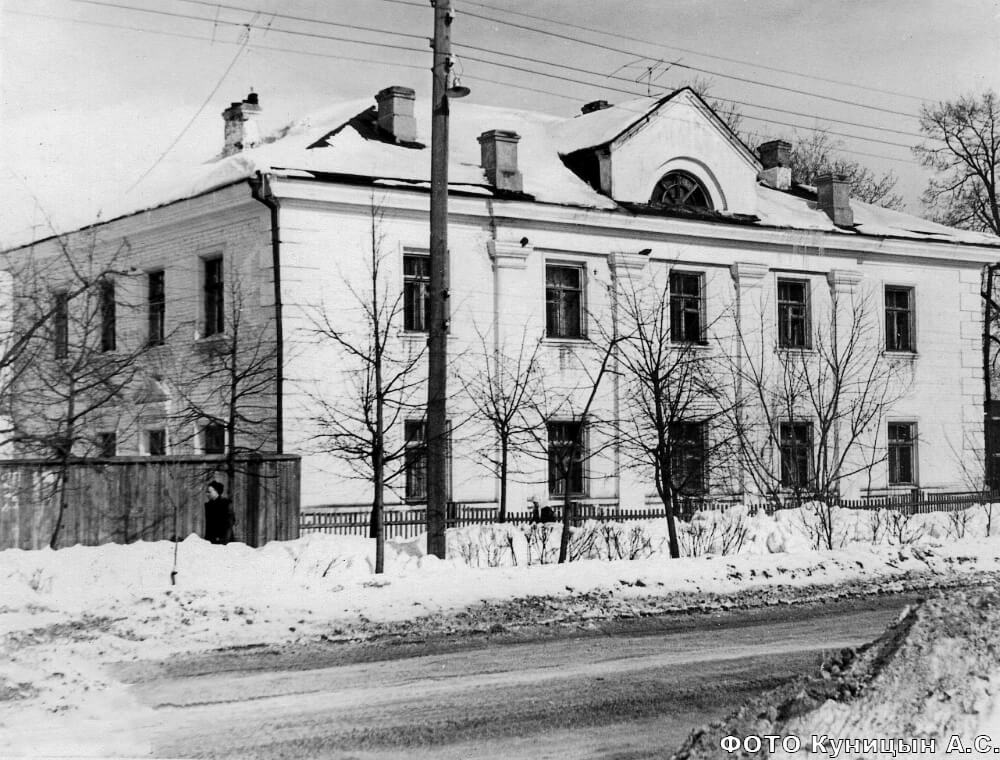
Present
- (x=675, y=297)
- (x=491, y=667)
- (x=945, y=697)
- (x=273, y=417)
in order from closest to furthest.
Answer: (x=945, y=697) < (x=491, y=667) < (x=273, y=417) < (x=675, y=297)

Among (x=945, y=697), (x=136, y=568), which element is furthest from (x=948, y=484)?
(x=945, y=697)

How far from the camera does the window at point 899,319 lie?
2866cm

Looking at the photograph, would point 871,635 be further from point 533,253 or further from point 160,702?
point 533,253

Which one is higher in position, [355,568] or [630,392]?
[630,392]

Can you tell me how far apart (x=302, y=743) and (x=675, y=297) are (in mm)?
Answer: 19984

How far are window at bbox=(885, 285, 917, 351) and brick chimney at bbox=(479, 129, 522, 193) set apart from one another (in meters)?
10.9

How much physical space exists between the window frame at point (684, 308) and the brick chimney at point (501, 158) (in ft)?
14.6

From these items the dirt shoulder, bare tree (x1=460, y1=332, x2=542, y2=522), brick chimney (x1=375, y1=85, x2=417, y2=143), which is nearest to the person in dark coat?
bare tree (x1=460, y1=332, x2=542, y2=522)

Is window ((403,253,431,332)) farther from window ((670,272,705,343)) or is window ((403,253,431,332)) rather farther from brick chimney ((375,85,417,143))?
window ((670,272,705,343))

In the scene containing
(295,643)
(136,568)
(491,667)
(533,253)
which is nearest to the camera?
(491,667)

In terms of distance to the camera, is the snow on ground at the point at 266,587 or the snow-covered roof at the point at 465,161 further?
the snow-covered roof at the point at 465,161

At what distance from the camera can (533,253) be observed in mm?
23484

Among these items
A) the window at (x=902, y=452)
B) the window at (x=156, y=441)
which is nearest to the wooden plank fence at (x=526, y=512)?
the window at (x=902, y=452)

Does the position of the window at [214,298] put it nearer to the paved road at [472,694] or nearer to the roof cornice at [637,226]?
the roof cornice at [637,226]
